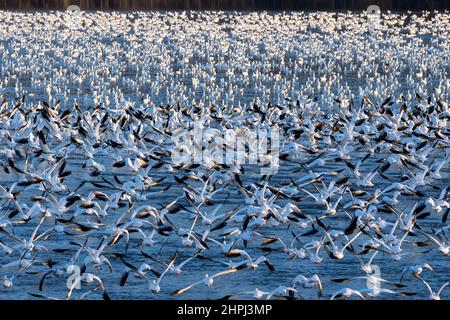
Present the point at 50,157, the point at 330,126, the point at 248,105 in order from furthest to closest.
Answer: the point at 248,105 → the point at 330,126 → the point at 50,157

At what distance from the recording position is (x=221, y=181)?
17.8m

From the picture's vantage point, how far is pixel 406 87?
32375 mm

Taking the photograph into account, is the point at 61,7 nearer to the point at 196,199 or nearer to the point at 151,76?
the point at 151,76

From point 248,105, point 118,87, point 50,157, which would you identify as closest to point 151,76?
point 118,87

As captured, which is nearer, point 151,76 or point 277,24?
point 151,76

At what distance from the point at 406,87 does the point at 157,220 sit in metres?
19.0

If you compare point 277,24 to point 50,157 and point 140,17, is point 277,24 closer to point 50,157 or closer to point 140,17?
point 140,17

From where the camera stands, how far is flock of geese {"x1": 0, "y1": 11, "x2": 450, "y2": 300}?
13391 millimetres

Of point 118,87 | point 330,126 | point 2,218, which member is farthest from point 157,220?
→ point 118,87

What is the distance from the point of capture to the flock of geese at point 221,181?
43.9 ft

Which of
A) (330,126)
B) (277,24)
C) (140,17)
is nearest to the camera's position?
(330,126)

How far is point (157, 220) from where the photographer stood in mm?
14680
